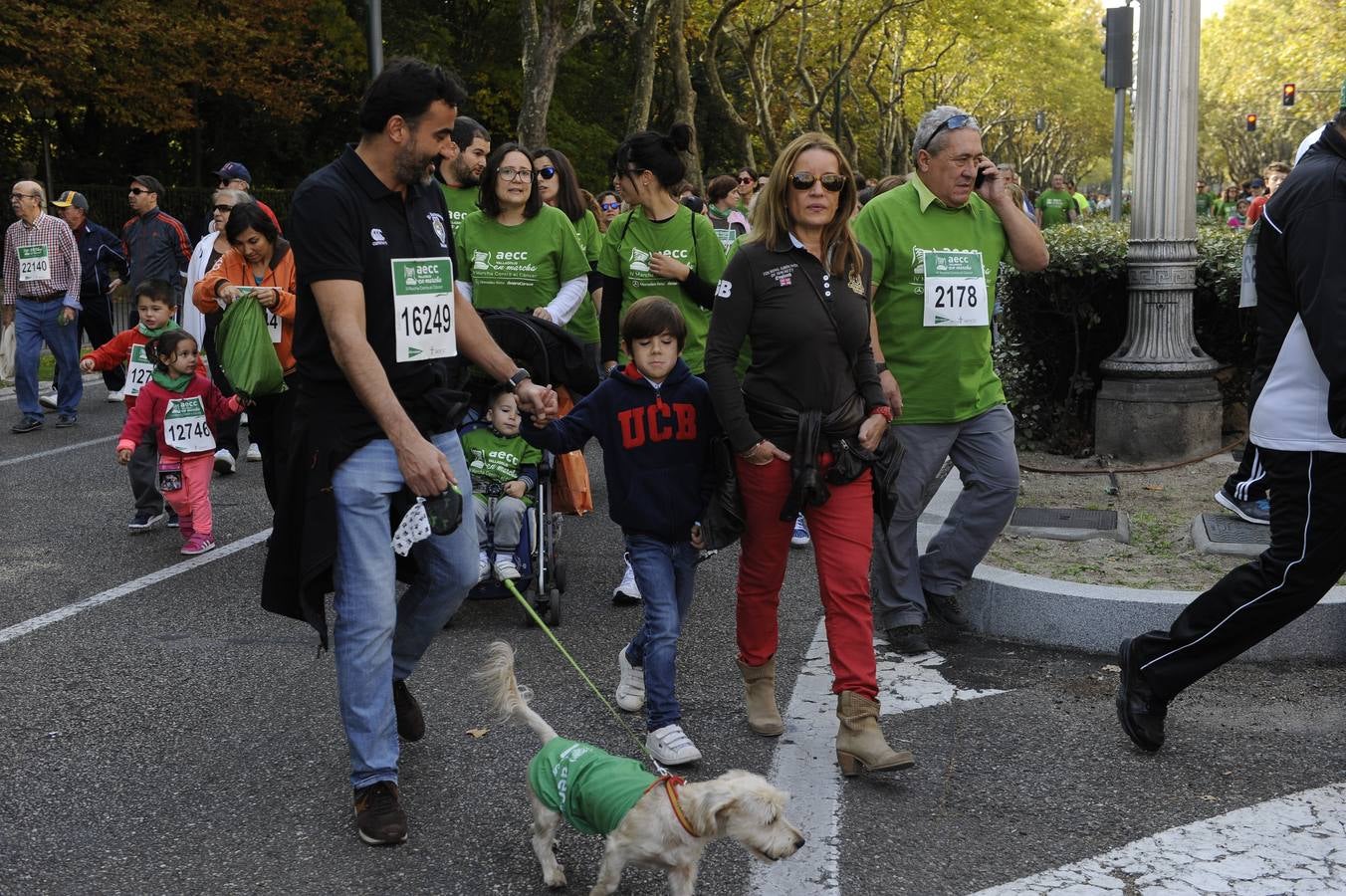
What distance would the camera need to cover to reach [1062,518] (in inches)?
279

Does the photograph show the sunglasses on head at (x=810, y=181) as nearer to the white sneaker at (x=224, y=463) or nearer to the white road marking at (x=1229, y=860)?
the white road marking at (x=1229, y=860)

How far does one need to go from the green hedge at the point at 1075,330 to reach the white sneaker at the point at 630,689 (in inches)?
179

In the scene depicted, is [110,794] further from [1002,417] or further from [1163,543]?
[1163,543]

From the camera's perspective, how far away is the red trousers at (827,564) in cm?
446

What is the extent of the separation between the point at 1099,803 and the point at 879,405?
1.36 m

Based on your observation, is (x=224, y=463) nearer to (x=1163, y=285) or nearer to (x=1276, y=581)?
(x=1163, y=285)

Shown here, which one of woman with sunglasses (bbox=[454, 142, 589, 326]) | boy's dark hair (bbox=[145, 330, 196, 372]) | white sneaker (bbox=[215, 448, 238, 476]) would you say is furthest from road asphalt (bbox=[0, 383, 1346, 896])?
white sneaker (bbox=[215, 448, 238, 476])

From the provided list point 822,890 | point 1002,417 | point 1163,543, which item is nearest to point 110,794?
point 822,890

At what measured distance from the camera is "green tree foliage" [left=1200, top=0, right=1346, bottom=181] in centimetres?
4747

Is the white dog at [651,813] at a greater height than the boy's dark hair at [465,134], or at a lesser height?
lesser

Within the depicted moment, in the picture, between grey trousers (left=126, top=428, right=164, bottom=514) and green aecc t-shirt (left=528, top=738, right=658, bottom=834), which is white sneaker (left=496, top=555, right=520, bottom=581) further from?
grey trousers (left=126, top=428, right=164, bottom=514)

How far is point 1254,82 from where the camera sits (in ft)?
205

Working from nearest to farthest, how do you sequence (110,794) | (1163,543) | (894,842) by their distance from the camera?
(894,842) < (110,794) < (1163,543)

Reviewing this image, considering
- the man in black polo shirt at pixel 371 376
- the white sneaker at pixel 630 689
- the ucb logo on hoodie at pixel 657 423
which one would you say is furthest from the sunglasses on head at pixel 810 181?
the white sneaker at pixel 630 689
